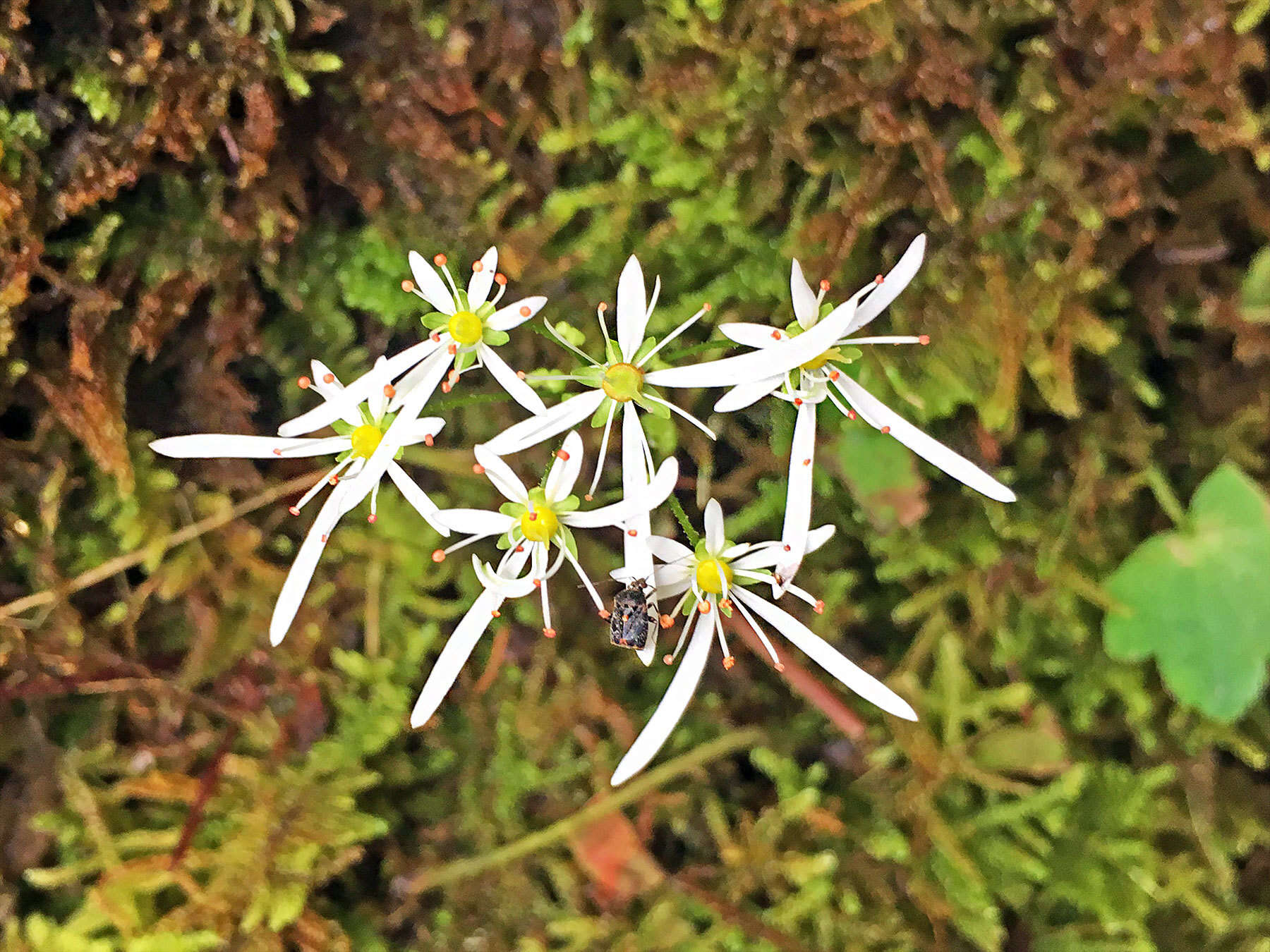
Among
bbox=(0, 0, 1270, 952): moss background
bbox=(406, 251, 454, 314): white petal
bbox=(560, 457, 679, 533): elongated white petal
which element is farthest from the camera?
bbox=(0, 0, 1270, 952): moss background

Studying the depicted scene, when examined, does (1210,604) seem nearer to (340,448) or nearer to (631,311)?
(631,311)

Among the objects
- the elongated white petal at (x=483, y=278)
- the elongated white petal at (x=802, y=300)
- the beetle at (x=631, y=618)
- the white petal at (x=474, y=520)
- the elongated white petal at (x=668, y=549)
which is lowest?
the beetle at (x=631, y=618)


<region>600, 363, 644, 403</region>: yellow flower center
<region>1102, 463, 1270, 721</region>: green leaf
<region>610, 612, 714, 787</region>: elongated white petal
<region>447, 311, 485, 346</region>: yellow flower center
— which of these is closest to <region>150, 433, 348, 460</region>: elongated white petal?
<region>447, 311, 485, 346</region>: yellow flower center

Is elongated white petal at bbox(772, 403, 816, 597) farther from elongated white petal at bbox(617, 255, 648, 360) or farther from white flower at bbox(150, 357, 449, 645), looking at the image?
white flower at bbox(150, 357, 449, 645)

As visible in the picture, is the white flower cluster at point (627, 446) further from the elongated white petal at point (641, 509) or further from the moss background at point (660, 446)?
the moss background at point (660, 446)

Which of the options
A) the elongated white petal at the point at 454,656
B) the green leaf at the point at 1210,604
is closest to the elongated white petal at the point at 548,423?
the elongated white petal at the point at 454,656

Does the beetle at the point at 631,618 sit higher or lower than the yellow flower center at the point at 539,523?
lower

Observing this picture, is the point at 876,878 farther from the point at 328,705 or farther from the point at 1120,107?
the point at 1120,107

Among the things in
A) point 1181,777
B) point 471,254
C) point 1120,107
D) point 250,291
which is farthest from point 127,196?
point 1181,777

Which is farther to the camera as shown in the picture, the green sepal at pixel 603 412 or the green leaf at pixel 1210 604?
the green leaf at pixel 1210 604
